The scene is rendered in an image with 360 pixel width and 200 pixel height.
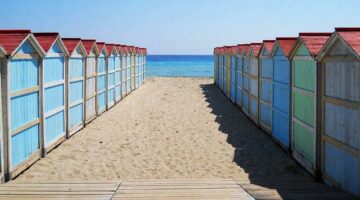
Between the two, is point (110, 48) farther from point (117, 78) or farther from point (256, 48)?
point (256, 48)

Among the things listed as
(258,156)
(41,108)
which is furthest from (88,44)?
(258,156)

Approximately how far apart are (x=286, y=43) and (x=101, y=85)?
774 centimetres

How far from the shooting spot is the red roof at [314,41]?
310 inches

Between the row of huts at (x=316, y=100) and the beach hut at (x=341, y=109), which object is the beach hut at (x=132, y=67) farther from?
the beach hut at (x=341, y=109)

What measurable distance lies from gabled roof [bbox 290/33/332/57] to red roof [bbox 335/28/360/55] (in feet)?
3.63

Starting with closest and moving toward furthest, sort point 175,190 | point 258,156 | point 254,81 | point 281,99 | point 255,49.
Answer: point 175,190, point 258,156, point 281,99, point 254,81, point 255,49

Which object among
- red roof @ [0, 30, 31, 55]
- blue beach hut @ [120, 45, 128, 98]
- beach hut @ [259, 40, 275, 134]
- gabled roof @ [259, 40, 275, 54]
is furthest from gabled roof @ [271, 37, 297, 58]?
blue beach hut @ [120, 45, 128, 98]

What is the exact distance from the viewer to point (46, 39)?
10.1 metres

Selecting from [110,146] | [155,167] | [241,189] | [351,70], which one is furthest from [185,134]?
[351,70]

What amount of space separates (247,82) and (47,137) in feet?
26.6

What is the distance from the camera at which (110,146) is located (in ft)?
35.3

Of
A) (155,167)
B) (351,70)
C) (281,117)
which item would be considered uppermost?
(351,70)

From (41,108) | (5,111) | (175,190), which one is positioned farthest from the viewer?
(41,108)

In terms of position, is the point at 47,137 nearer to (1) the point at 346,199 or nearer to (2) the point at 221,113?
(1) the point at 346,199
